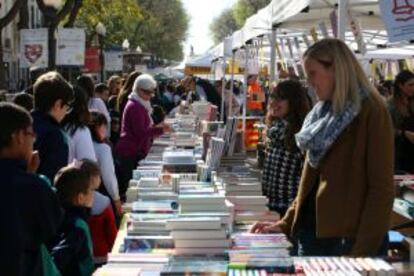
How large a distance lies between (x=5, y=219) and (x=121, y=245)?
88 centimetres

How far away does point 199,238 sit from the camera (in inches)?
124

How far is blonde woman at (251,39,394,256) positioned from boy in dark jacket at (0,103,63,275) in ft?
3.72

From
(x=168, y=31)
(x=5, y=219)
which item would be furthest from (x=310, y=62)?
(x=168, y=31)

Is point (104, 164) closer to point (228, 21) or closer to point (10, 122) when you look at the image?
point (10, 122)

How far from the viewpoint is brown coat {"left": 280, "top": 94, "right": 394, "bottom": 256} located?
2893mm

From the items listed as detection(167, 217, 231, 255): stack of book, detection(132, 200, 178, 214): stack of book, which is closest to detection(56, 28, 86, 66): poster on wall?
detection(132, 200, 178, 214): stack of book

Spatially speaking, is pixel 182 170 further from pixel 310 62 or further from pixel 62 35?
pixel 62 35

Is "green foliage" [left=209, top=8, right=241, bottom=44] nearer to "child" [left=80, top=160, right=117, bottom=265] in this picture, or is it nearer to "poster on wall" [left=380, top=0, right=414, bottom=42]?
"child" [left=80, top=160, right=117, bottom=265]

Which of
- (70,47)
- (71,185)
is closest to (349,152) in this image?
(71,185)

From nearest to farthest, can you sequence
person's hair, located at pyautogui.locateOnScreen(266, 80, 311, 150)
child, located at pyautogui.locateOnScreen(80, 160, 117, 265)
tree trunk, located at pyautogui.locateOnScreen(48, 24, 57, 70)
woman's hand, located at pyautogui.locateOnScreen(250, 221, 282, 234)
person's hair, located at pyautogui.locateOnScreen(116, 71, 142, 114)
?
1. woman's hand, located at pyautogui.locateOnScreen(250, 221, 282, 234)
2. person's hair, located at pyautogui.locateOnScreen(266, 80, 311, 150)
3. child, located at pyautogui.locateOnScreen(80, 160, 117, 265)
4. person's hair, located at pyautogui.locateOnScreen(116, 71, 142, 114)
5. tree trunk, located at pyautogui.locateOnScreen(48, 24, 57, 70)

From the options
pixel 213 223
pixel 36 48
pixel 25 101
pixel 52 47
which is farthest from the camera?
pixel 52 47

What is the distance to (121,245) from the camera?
12.2 feet

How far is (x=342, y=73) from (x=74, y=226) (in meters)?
1.76

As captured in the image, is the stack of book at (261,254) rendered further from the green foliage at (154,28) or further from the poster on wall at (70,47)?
the green foliage at (154,28)
